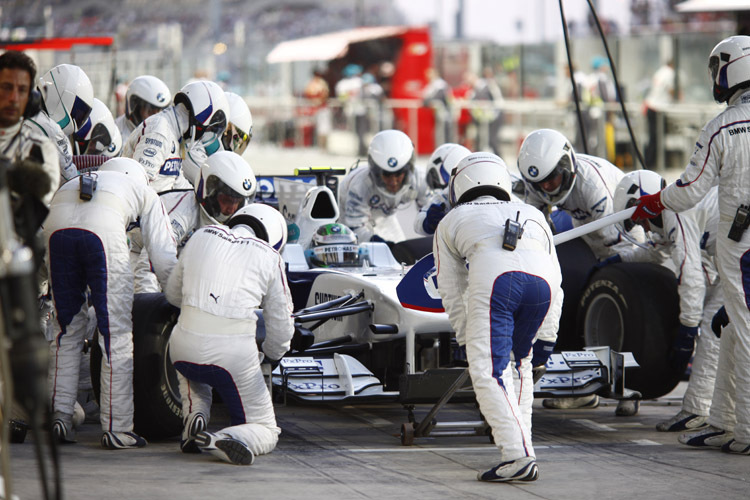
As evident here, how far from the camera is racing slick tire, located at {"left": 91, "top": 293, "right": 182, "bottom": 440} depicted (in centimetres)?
632

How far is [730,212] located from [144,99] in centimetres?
543

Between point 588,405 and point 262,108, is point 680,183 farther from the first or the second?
point 262,108

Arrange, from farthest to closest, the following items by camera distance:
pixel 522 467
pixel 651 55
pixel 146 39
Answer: pixel 146 39
pixel 651 55
pixel 522 467

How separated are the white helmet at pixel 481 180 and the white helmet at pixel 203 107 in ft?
9.60

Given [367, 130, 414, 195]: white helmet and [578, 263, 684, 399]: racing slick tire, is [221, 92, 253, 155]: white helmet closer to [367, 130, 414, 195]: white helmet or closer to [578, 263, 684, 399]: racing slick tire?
[367, 130, 414, 195]: white helmet

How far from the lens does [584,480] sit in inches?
224

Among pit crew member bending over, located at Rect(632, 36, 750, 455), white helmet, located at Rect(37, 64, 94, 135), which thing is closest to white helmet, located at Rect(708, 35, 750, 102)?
pit crew member bending over, located at Rect(632, 36, 750, 455)

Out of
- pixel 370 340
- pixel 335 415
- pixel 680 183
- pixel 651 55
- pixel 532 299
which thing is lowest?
pixel 335 415

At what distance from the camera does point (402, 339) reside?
271 inches

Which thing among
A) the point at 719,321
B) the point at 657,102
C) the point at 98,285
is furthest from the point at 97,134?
the point at 657,102

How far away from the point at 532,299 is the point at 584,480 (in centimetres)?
94

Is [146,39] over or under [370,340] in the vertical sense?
over

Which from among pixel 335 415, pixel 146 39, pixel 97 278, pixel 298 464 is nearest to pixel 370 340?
pixel 335 415

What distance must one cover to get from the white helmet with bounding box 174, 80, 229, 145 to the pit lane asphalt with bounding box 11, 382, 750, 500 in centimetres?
241
